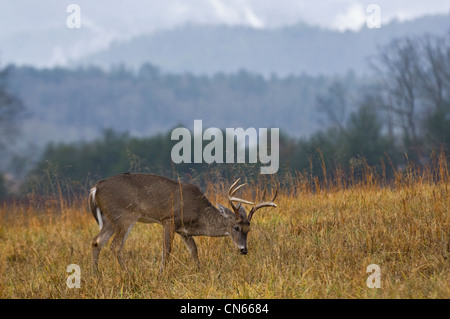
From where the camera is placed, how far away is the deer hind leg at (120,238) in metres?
8.20

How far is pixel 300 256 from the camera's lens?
728 cm

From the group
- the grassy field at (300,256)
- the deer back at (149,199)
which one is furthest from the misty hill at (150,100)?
the deer back at (149,199)

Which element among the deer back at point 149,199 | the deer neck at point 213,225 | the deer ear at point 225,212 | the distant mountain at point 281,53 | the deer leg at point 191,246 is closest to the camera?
the deer leg at point 191,246

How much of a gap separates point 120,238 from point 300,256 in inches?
99.8

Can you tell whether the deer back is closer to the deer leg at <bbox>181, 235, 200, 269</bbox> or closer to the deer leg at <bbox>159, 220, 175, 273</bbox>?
the deer leg at <bbox>159, 220, 175, 273</bbox>

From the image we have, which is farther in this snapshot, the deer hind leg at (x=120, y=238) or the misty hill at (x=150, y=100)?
the misty hill at (x=150, y=100)

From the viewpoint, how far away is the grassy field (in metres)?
6.29

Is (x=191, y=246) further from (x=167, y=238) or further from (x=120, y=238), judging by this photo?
(x=120, y=238)

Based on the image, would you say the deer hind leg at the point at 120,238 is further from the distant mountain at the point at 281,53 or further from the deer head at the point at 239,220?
the distant mountain at the point at 281,53

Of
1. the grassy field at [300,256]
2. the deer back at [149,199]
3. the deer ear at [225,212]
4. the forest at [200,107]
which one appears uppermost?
the forest at [200,107]

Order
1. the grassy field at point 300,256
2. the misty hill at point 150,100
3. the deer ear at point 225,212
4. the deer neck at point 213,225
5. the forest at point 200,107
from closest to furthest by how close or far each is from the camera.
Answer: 1. the grassy field at point 300,256
2. the deer ear at point 225,212
3. the deer neck at point 213,225
4. the forest at point 200,107
5. the misty hill at point 150,100

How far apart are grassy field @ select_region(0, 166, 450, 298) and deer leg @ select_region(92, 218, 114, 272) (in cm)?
14
